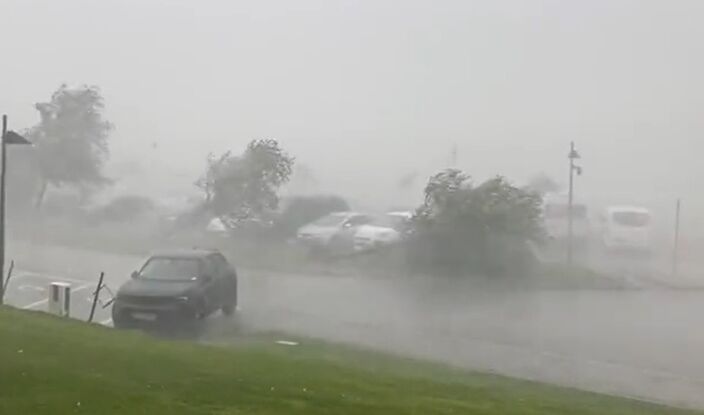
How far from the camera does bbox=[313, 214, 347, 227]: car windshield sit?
26375 mm

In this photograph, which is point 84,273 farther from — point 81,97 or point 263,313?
point 81,97

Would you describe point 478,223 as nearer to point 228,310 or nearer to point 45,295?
point 228,310

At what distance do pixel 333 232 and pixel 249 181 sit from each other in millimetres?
2448

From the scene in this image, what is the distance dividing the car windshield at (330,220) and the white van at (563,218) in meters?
5.27

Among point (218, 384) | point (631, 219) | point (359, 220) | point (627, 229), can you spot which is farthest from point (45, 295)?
point (631, 219)

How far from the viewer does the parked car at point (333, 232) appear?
24.2 meters

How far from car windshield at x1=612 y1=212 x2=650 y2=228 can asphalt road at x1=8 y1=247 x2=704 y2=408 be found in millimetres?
7317

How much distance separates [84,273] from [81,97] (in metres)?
13.0

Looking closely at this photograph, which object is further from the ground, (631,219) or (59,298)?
(631,219)

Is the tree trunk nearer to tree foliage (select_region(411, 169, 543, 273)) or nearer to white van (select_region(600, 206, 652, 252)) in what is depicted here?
tree foliage (select_region(411, 169, 543, 273))

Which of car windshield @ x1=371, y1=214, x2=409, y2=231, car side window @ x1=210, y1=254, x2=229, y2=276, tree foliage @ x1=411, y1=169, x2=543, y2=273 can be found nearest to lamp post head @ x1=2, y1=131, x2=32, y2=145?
car side window @ x1=210, y1=254, x2=229, y2=276

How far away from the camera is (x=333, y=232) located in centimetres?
2512

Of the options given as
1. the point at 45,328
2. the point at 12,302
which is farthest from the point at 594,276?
the point at 45,328

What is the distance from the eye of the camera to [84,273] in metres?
21.9
